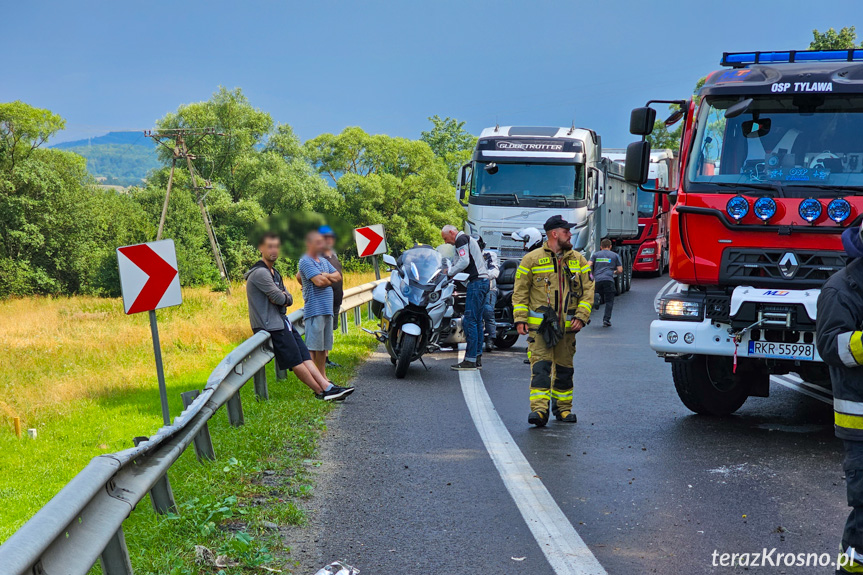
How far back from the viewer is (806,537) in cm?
489

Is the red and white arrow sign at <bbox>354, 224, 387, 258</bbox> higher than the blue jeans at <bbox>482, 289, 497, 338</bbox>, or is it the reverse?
the red and white arrow sign at <bbox>354, 224, 387, 258</bbox>

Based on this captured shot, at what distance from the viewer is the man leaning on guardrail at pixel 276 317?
866 centimetres

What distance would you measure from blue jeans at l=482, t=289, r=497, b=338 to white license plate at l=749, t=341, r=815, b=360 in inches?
220

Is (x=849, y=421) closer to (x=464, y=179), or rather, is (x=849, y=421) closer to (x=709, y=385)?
(x=709, y=385)

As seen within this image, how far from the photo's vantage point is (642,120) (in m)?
8.52

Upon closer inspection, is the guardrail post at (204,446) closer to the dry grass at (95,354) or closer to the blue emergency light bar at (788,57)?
the dry grass at (95,354)

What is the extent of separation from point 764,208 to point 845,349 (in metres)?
3.60

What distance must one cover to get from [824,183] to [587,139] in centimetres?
1368

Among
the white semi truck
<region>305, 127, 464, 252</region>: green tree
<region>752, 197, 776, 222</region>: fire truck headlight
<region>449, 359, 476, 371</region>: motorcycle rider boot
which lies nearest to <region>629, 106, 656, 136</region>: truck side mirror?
<region>752, 197, 776, 222</region>: fire truck headlight

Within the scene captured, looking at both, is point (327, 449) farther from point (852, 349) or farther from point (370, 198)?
point (370, 198)

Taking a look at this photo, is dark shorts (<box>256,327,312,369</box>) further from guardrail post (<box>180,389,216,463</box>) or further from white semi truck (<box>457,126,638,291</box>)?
white semi truck (<box>457,126,638,291</box>)

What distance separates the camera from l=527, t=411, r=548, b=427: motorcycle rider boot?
26.2 feet

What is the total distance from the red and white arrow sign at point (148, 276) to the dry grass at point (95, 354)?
4450 mm

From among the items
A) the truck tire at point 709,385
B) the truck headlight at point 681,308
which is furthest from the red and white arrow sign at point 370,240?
the truck headlight at point 681,308
